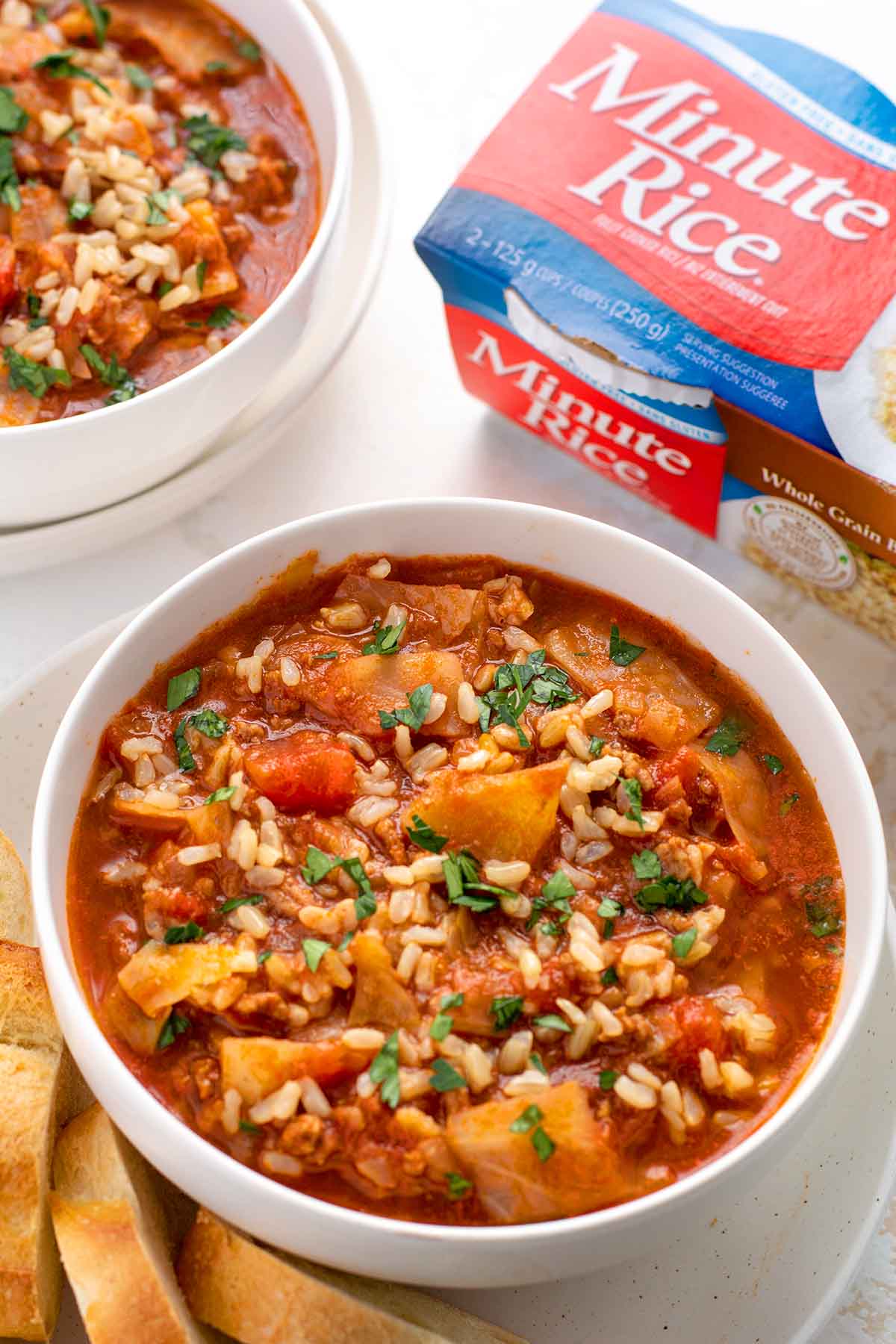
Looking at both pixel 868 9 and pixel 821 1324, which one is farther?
pixel 868 9

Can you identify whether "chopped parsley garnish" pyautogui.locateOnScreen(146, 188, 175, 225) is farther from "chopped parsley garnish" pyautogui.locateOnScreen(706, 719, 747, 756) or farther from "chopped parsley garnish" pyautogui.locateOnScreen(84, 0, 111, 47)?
"chopped parsley garnish" pyautogui.locateOnScreen(706, 719, 747, 756)

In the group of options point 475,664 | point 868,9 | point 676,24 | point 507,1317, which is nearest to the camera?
point 507,1317

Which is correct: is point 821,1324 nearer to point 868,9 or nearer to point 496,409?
point 496,409

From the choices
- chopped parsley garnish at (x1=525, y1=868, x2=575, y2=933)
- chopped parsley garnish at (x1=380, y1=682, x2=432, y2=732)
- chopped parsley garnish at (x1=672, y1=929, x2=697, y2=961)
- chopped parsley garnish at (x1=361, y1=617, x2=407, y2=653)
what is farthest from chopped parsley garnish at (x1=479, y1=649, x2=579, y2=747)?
chopped parsley garnish at (x1=672, y1=929, x2=697, y2=961)

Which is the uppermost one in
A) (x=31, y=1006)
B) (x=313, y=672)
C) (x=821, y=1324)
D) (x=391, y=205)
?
(x=391, y=205)

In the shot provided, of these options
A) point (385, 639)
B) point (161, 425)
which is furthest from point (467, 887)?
point (161, 425)

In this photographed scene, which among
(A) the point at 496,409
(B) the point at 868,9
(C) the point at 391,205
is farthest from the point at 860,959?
(B) the point at 868,9

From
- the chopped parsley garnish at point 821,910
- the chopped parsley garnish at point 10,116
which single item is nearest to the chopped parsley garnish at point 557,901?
the chopped parsley garnish at point 821,910
